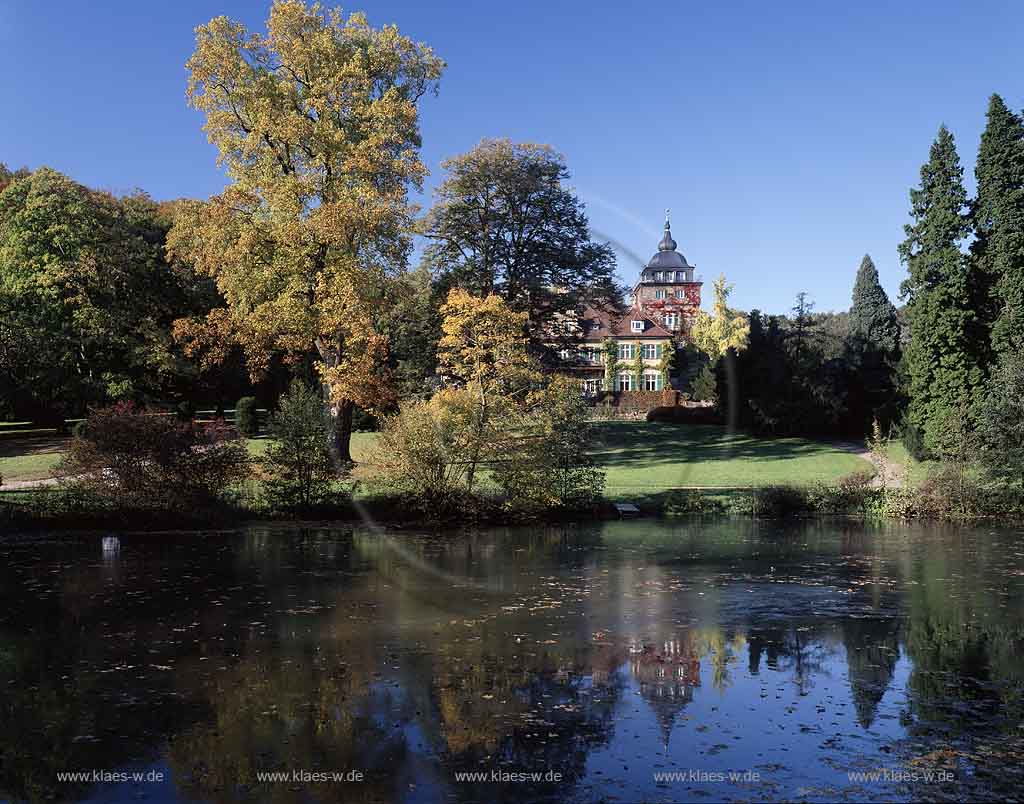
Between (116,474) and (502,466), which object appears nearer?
(116,474)

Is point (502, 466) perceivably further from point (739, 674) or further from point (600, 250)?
point (600, 250)

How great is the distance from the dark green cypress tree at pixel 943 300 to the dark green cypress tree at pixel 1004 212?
0.87 metres

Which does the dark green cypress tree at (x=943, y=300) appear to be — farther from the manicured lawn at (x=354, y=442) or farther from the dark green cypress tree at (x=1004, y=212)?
the manicured lawn at (x=354, y=442)

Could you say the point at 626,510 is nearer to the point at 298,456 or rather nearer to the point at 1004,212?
the point at 298,456

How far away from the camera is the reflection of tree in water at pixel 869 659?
8.93 meters

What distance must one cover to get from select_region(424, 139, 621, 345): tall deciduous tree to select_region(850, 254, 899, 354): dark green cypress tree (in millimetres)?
20401

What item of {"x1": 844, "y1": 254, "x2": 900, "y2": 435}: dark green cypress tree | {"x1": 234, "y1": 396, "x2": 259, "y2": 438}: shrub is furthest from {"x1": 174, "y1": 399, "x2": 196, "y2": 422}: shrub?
{"x1": 844, "y1": 254, "x2": 900, "y2": 435}: dark green cypress tree

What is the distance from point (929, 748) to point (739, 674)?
2.61 metres

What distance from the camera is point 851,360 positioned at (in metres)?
47.5

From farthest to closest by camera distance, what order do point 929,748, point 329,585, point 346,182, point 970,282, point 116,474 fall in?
1. point 970,282
2. point 346,182
3. point 116,474
4. point 329,585
5. point 929,748

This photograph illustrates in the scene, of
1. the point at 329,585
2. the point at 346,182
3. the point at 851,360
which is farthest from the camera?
the point at 851,360

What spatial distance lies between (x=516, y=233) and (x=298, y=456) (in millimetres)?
20439

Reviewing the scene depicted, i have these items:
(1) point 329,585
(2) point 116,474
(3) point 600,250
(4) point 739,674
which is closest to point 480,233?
(3) point 600,250

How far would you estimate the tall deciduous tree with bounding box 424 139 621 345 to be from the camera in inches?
1612
